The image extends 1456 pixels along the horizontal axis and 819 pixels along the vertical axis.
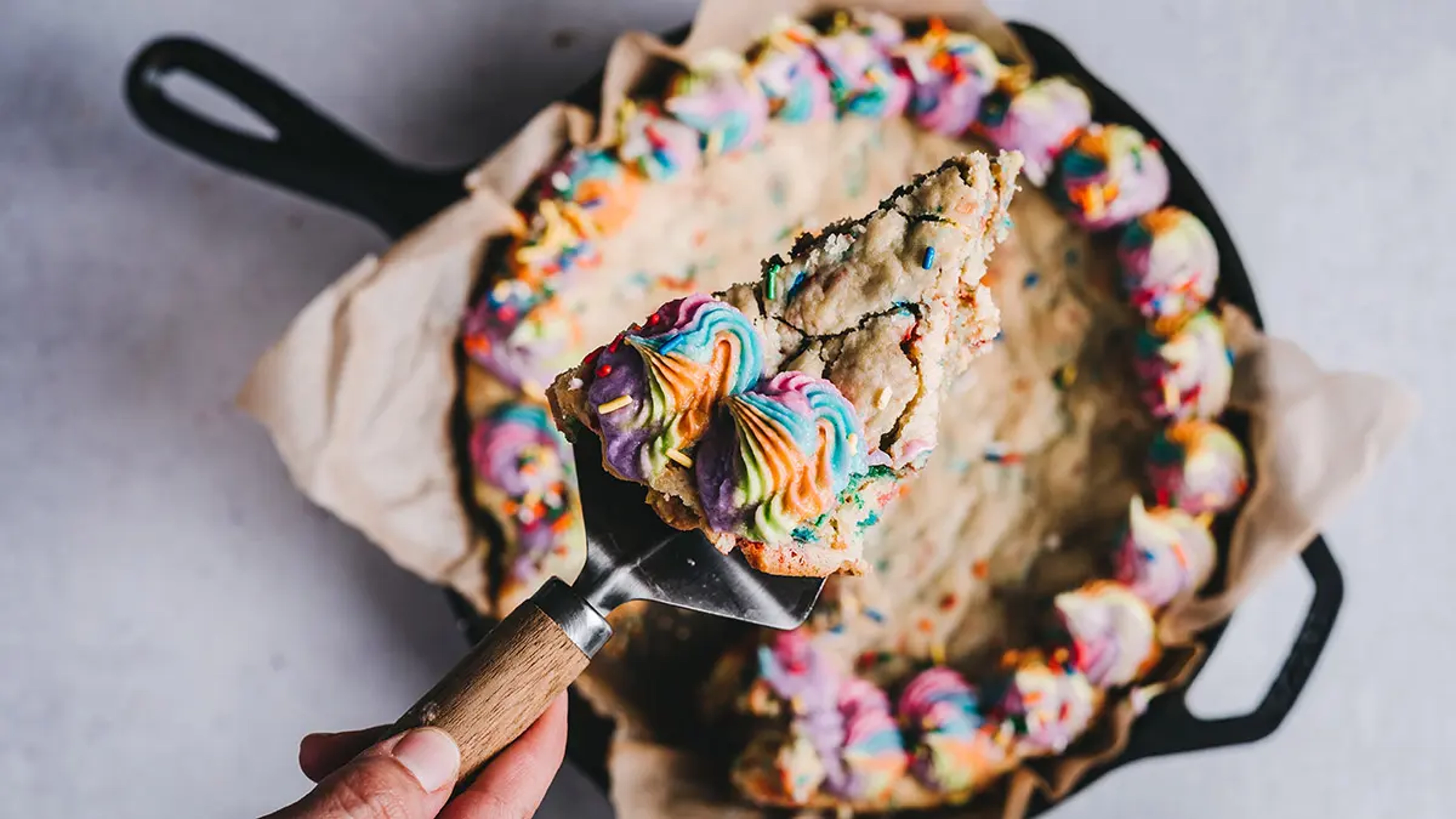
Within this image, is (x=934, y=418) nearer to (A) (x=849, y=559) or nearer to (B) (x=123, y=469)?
(A) (x=849, y=559)

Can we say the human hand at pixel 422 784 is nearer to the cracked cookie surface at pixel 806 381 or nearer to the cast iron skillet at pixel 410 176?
the cracked cookie surface at pixel 806 381

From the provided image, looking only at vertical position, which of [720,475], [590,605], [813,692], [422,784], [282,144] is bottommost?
[813,692]

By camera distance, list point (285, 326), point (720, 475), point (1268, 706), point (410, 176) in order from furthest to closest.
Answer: point (285, 326)
point (410, 176)
point (1268, 706)
point (720, 475)

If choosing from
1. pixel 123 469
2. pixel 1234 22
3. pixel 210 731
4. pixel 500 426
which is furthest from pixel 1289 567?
pixel 123 469

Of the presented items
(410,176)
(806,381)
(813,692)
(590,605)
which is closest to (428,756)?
(590,605)

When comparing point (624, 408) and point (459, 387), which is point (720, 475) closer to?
point (624, 408)

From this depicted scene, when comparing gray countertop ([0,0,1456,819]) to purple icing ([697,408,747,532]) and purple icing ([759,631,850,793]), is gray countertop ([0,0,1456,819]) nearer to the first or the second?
purple icing ([759,631,850,793])

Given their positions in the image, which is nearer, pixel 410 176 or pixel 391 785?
pixel 391 785
